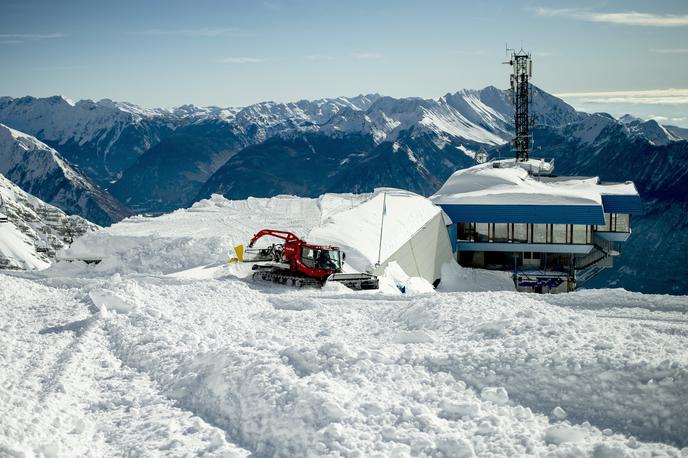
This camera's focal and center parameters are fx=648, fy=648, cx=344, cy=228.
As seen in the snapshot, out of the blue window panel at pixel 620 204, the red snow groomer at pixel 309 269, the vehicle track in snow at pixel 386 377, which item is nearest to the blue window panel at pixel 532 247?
the blue window panel at pixel 620 204

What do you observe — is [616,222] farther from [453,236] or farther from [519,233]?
[453,236]

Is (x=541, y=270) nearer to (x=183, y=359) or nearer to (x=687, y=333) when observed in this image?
(x=687, y=333)

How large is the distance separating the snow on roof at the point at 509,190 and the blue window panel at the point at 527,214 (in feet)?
1.36

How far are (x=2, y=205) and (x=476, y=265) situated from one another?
7251 inches

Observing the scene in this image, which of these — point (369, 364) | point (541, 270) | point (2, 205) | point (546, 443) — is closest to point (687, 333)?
point (546, 443)

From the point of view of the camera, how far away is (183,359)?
13.4 metres

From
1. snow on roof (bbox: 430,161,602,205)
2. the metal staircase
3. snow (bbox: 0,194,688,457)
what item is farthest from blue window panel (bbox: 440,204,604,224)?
snow (bbox: 0,194,688,457)

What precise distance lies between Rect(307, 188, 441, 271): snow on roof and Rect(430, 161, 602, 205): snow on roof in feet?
12.0

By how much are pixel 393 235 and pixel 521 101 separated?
1646 inches

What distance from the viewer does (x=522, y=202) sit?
1623 inches

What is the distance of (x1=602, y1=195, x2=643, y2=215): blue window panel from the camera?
4366 cm

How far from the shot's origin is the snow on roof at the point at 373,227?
29.1 meters

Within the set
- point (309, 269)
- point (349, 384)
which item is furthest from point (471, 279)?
point (349, 384)

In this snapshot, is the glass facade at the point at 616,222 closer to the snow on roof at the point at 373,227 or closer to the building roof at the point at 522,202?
the building roof at the point at 522,202
